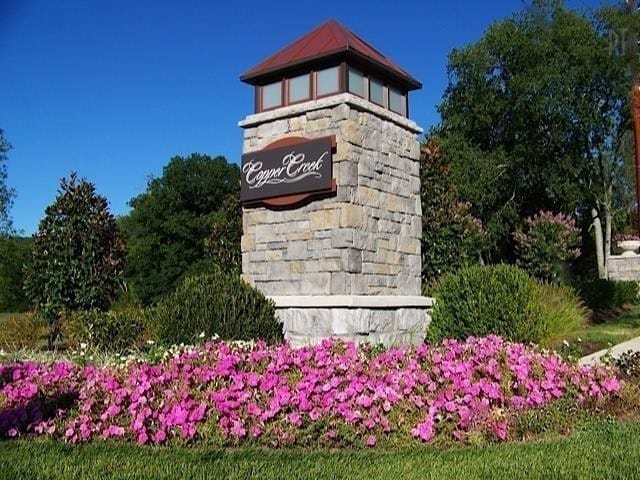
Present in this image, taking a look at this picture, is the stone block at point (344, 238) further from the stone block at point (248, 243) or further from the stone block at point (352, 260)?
the stone block at point (248, 243)

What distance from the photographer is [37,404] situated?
5.17 m

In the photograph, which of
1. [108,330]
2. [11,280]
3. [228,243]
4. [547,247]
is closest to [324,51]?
[228,243]

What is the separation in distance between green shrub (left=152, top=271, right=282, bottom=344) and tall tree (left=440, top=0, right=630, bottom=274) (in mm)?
17244

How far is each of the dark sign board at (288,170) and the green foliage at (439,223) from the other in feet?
10.2

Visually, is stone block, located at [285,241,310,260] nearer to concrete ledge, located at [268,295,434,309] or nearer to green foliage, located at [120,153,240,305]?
concrete ledge, located at [268,295,434,309]

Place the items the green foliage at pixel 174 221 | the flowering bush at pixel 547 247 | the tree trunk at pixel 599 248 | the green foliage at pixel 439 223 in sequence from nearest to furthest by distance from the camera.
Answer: the green foliage at pixel 439 223
the flowering bush at pixel 547 247
the green foliage at pixel 174 221
the tree trunk at pixel 599 248

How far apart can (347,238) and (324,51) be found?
2.90m

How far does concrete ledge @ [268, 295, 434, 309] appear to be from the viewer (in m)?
9.09

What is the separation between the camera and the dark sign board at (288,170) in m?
9.67

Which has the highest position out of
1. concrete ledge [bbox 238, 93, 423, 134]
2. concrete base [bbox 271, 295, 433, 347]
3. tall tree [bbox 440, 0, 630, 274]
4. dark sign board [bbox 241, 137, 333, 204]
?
tall tree [bbox 440, 0, 630, 274]

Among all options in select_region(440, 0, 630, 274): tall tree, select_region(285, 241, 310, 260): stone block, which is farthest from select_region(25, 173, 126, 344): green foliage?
select_region(440, 0, 630, 274): tall tree

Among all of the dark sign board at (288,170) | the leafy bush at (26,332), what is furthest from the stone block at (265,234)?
the leafy bush at (26,332)

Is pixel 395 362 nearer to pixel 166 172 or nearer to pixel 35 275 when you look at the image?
pixel 35 275

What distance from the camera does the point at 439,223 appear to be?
12.1 meters
